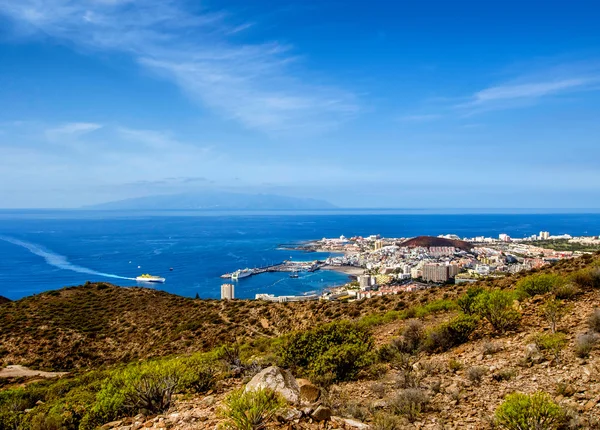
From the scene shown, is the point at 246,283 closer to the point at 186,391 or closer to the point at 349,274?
the point at 349,274

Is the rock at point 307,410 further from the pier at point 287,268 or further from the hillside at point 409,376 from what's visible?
the pier at point 287,268

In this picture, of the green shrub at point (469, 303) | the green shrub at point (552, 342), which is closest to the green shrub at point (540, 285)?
the green shrub at point (469, 303)

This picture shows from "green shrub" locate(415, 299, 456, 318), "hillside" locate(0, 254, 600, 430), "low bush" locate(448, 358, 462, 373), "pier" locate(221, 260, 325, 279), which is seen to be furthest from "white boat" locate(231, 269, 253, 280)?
"low bush" locate(448, 358, 462, 373)

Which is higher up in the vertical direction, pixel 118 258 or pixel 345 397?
pixel 345 397

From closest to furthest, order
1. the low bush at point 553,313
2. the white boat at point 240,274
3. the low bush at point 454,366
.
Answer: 1. the low bush at point 454,366
2. the low bush at point 553,313
3. the white boat at point 240,274

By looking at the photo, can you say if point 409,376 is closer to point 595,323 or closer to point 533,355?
point 533,355

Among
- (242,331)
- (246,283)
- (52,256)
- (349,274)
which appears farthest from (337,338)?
(52,256)

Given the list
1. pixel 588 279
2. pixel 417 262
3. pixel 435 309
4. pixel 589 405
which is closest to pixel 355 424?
pixel 589 405
